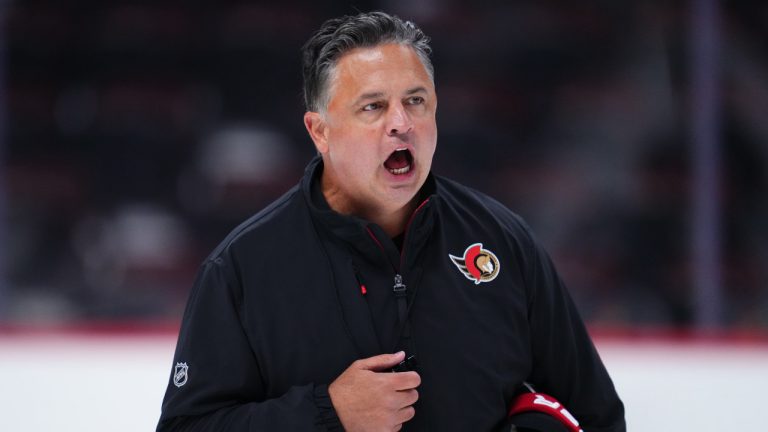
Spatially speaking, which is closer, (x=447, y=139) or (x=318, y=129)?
(x=318, y=129)

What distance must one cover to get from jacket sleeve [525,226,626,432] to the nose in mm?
385

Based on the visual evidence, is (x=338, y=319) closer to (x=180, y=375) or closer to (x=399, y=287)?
(x=399, y=287)

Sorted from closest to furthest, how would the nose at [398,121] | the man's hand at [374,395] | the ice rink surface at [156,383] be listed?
the man's hand at [374,395] → the nose at [398,121] → the ice rink surface at [156,383]

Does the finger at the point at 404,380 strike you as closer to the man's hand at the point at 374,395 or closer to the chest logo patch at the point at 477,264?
the man's hand at the point at 374,395

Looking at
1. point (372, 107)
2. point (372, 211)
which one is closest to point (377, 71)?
point (372, 107)

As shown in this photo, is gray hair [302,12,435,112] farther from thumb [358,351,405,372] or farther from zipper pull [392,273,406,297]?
thumb [358,351,405,372]

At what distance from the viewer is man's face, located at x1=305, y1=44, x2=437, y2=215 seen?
1580 millimetres

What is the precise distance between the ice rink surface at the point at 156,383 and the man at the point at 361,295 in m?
0.65

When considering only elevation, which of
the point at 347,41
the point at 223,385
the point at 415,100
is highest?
the point at 347,41

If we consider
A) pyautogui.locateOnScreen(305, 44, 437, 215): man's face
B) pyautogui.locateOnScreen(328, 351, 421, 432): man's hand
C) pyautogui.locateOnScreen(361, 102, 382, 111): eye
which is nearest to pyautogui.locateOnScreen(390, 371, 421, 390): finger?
pyautogui.locateOnScreen(328, 351, 421, 432): man's hand

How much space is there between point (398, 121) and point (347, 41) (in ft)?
0.59

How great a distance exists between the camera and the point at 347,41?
63.2 inches

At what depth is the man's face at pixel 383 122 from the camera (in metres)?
1.58

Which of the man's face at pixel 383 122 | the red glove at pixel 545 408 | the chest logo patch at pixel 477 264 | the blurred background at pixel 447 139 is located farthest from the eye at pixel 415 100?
the blurred background at pixel 447 139
